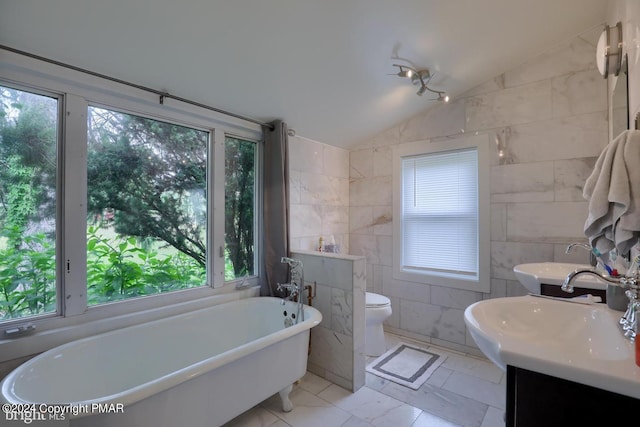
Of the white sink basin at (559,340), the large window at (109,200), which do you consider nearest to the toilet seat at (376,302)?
Result: the large window at (109,200)

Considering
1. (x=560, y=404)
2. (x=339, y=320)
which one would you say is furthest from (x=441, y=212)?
(x=560, y=404)

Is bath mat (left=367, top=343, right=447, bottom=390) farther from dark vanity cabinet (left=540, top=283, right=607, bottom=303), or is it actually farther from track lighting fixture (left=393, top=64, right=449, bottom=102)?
track lighting fixture (left=393, top=64, right=449, bottom=102)

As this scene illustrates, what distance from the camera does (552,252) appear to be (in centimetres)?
231

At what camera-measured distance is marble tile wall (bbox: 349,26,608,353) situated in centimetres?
222

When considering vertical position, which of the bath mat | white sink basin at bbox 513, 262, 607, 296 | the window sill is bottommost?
the bath mat

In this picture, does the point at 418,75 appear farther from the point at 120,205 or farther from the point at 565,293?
the point at 120,205

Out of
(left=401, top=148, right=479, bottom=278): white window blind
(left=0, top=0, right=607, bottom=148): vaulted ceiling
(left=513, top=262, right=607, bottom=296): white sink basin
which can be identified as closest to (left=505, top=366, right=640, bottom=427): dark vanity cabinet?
(left=513, top=262, right=607, bottom=296): white sink basin

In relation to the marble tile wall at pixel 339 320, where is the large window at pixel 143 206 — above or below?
above

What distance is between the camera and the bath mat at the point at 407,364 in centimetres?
228

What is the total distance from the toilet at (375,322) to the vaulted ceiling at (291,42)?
1825 mm

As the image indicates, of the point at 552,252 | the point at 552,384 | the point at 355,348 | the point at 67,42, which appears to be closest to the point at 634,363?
the point at 552,384

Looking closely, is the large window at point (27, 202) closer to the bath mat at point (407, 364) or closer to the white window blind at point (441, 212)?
the bath mat at point (407, 364)

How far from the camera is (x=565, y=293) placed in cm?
168

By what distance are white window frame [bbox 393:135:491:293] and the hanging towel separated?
5.35ft
